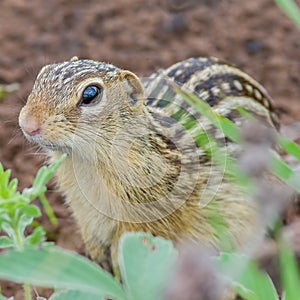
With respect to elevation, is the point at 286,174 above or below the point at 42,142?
above

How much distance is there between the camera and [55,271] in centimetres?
122

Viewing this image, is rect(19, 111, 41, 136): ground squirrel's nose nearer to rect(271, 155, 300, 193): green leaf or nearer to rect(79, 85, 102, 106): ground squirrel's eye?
rect(79, 85, 102, 106): ground squirrel's eye

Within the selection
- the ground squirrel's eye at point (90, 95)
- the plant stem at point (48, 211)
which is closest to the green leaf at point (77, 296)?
the ground squirrel's eye at point (90, 95)

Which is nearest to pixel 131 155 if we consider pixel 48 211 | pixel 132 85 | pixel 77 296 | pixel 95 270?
pixel 132 85

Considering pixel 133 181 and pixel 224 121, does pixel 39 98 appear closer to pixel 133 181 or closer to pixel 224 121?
pixel 133 181

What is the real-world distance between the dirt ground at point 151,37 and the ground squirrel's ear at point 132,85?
1.27 metres

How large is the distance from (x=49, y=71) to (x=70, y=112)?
21cm

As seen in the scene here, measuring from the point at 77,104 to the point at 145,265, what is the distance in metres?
1.22

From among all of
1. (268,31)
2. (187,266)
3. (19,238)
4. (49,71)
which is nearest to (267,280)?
(19,238)

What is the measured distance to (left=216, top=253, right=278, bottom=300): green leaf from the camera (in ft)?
4.41

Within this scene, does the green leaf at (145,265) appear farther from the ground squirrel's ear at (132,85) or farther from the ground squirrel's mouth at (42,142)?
the ground squirrel's ear at (132,85)

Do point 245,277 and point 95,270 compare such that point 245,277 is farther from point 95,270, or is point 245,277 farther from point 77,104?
point 77,104

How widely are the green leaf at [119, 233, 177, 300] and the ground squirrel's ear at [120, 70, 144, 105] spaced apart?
1321 mm

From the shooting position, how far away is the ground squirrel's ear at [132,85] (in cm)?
262
